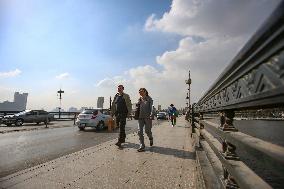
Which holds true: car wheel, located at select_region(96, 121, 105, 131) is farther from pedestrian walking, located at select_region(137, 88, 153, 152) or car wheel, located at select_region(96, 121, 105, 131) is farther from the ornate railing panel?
the ornate railing panel

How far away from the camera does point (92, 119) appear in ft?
59.5

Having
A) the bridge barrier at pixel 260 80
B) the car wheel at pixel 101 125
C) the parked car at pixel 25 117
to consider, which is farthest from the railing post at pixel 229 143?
the parked car at pixel 25 117

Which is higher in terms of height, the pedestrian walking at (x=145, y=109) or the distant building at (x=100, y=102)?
the distant building at (x=100, y=102)

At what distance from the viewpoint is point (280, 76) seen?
1.10 m

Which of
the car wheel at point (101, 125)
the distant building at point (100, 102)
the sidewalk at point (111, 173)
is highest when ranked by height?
the distant building at point (100, 102)

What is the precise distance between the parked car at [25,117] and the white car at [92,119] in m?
7.09

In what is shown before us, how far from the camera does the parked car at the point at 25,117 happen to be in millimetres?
24141

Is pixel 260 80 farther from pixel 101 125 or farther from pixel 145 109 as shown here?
pixel 101 125

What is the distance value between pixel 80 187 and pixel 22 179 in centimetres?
121

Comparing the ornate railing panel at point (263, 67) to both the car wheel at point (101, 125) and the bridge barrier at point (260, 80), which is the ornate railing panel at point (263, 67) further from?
the car wheel at point (101, 125)

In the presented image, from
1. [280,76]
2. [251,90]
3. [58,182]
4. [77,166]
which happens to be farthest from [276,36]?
[77,166]

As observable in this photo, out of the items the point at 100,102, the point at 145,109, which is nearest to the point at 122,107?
the point at 145,109

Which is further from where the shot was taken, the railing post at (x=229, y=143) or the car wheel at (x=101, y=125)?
the car wheel at (x=101, y=125)

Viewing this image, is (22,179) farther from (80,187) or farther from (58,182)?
(80,187)
